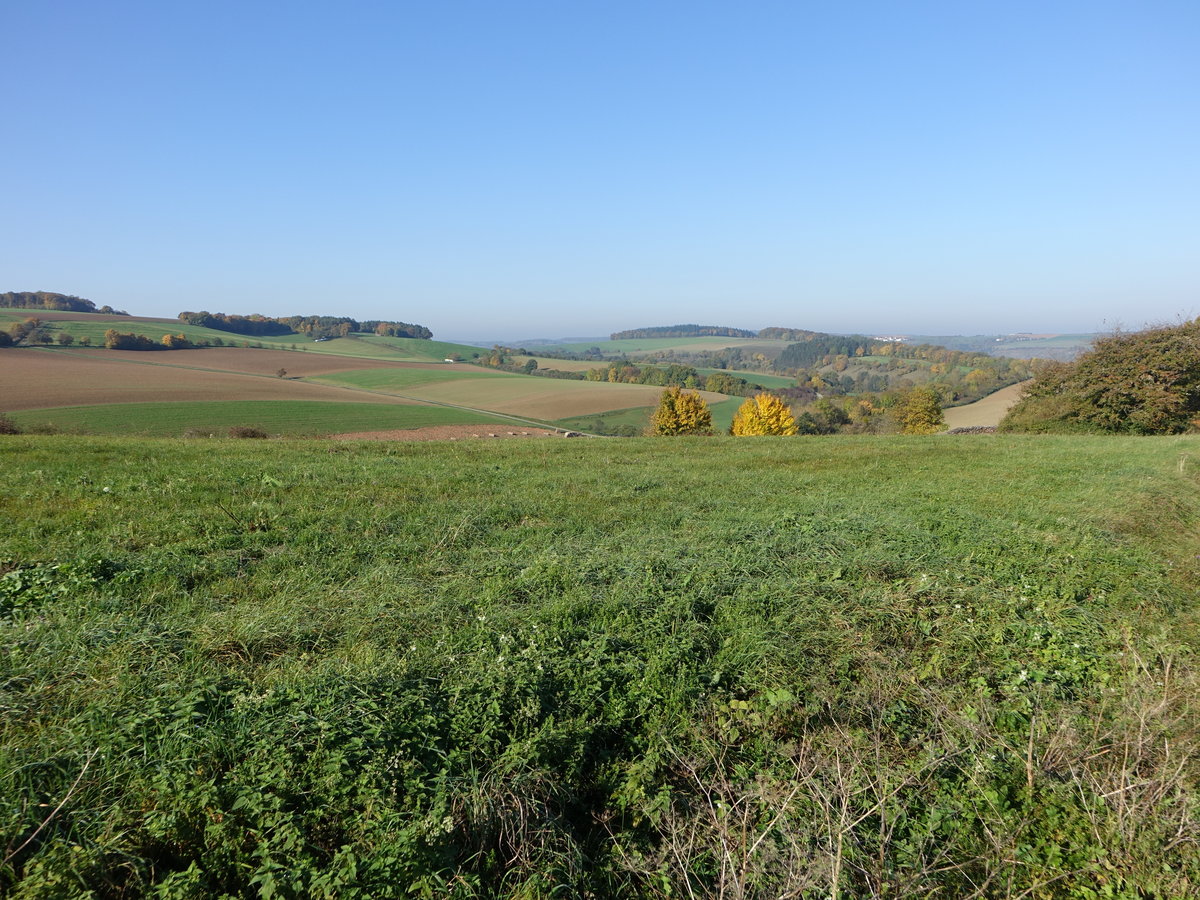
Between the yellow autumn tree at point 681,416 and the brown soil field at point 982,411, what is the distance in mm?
22226

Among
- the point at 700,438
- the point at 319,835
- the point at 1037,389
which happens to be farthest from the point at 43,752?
the point at 1037,389

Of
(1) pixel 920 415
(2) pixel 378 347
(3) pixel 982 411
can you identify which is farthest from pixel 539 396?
(2) pixel 378 347

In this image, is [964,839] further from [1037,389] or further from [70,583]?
[1037,389]

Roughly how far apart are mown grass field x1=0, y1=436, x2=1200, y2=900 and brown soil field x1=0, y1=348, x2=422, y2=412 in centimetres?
4425

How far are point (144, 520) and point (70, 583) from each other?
1.97 meters

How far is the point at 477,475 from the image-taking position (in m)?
11.2

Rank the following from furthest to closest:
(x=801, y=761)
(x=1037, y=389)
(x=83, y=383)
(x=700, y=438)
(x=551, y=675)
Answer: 1. (x=83, y=383)
2. (x=1037, y=389)
3. (x=700, y=438)
4. (x=551, y=675)
5. (x=801, y=761)

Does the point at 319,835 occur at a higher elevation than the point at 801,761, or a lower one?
higher

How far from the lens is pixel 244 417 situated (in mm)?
43688

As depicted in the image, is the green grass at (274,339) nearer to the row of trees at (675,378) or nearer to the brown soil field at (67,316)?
the brown soil field at (67,316)

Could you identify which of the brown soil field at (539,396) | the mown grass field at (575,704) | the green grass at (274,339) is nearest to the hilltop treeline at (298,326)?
the green grass at (274,339)

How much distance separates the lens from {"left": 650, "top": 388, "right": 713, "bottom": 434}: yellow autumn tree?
51.9m

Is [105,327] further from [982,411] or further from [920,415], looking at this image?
[982,411]

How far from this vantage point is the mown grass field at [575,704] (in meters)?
3.04
